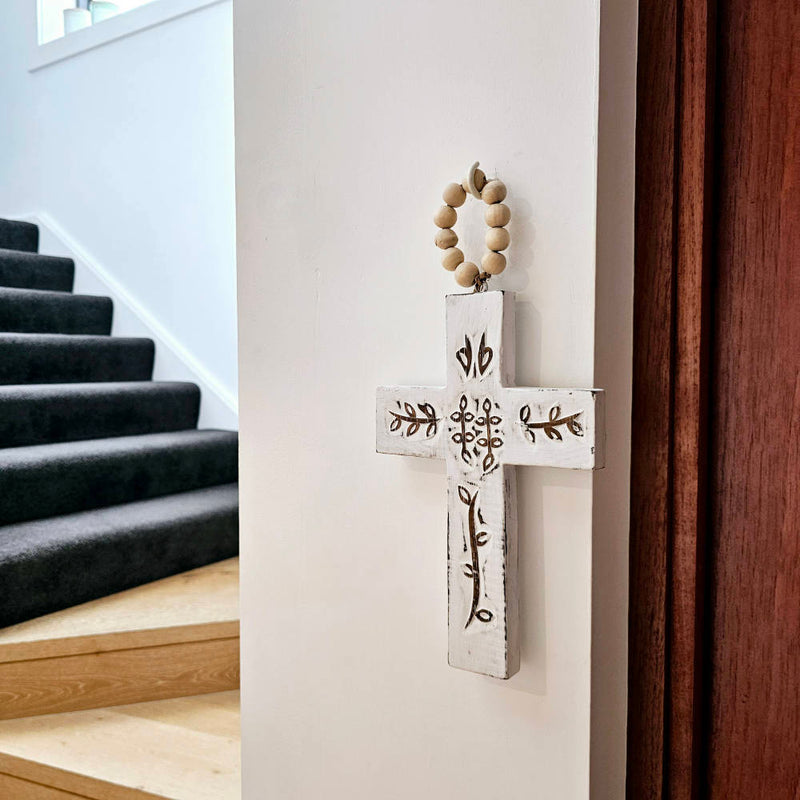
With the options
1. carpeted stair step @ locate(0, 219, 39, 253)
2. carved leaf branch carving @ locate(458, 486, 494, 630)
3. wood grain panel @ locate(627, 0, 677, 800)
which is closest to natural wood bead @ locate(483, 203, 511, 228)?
wood grain panel @ locate(627, 0, 677, 800)

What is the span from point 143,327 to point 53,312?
0.30 meters

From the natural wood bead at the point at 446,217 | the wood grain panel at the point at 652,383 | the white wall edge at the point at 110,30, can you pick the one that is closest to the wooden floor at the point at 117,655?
the wood grain panel at the point at 652,383

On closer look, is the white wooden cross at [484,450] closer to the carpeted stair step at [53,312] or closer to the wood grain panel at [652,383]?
the wood grain panel at [652,383]

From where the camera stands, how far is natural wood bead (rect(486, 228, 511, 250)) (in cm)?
76

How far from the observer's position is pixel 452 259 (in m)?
0.78

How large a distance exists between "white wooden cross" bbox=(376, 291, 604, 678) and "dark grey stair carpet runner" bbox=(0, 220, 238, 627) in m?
1.07

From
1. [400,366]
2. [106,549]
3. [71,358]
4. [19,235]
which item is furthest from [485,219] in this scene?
[19,235]

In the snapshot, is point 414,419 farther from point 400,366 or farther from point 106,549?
point 106,549

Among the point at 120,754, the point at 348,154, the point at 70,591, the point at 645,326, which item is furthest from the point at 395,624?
the point at 70,591

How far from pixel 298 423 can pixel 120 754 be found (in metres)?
0.76

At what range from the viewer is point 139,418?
2326mm

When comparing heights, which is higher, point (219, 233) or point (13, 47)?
point (13, 47)

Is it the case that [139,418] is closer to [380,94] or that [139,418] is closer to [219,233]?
[219,233]

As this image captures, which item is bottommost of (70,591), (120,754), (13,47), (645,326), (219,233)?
(120,754)
